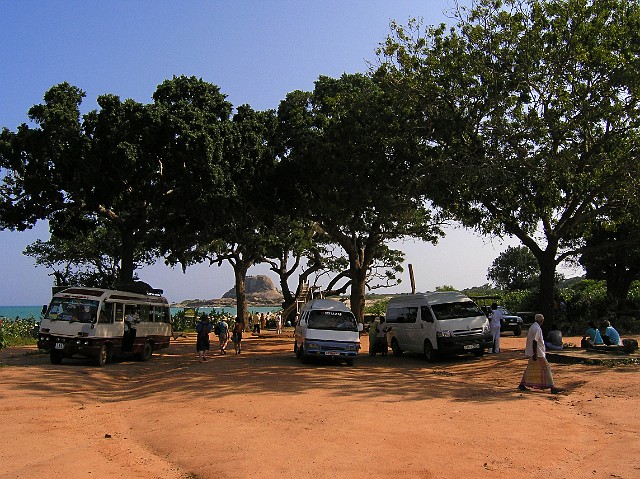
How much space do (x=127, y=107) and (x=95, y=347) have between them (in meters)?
9.03

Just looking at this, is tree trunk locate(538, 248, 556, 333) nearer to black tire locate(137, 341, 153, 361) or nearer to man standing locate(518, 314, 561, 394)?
man standing locate(518, 314, 561, 394)

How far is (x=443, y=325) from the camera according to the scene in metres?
19.3

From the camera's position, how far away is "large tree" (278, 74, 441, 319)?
854 inches

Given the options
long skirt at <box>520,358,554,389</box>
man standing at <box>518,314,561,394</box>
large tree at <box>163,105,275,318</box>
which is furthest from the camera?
large tree at <box>163,105,275,318</box>

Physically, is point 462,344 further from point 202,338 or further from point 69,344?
point 69,344

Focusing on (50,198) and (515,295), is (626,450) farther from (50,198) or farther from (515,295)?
(515,295)

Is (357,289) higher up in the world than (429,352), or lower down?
higher up

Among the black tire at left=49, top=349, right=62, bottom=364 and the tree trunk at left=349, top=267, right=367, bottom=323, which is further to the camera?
the tree trunk at left=349, top=267, right=367, bottom=323

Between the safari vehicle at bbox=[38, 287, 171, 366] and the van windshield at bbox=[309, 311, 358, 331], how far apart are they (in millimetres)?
6665

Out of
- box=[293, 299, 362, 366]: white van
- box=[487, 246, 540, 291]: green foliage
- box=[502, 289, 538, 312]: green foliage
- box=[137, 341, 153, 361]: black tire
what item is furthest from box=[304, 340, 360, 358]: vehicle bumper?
box=[487, 246, 540, 291]: green foliage

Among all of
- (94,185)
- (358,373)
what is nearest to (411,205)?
(358,373)

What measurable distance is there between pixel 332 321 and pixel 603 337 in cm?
879

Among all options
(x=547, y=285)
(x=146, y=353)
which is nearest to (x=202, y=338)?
(x=146, y=353)

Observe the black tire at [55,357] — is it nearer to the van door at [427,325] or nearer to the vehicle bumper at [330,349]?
the vehicle bumper at [330,349]
